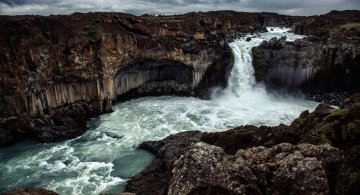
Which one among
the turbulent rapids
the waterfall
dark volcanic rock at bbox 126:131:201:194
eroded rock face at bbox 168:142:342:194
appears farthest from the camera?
the waterfall

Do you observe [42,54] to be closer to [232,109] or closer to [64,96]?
[64,96]

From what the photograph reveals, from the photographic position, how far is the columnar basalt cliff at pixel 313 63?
173 feet

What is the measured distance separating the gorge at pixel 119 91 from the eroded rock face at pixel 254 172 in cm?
1115

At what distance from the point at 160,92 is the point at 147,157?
2315 centimetres

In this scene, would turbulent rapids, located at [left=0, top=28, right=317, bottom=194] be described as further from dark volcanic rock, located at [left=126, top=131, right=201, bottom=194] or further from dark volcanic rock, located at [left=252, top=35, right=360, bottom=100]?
dark volcanic rock, located at [left=252, top=35, right=360, bottom=100]

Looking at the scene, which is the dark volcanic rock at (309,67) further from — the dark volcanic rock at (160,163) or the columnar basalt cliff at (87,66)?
the dark volcanic rock at (160,163)

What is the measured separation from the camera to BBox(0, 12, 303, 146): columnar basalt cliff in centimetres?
4009

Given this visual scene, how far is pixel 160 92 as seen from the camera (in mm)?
56094

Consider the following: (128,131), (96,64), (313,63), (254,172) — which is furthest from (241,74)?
(254,172)

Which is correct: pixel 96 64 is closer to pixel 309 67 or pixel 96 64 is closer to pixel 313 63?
pixel 309 67

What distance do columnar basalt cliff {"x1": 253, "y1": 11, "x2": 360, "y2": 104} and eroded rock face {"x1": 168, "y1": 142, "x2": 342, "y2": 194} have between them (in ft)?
136

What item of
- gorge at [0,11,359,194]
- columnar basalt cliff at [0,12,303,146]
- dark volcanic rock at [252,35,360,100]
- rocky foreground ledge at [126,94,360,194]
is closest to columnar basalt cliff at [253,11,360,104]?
dark volcanic rock at [252,35,360,100]

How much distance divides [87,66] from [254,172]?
3552 centimetres

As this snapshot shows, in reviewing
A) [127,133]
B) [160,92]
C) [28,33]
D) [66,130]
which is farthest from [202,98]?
[28,33]
